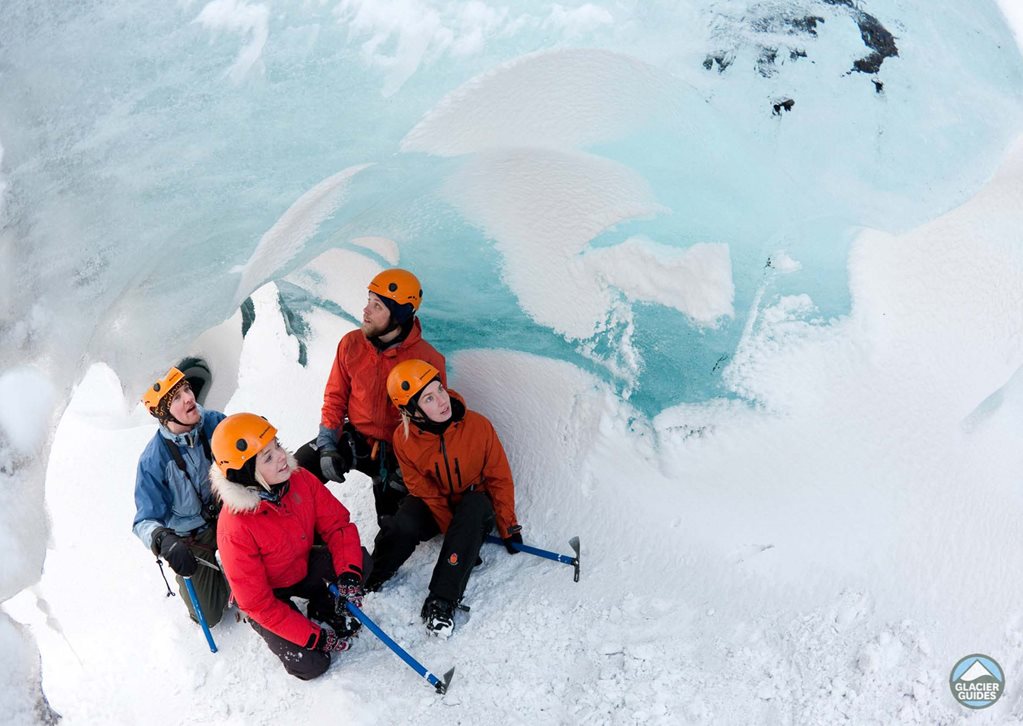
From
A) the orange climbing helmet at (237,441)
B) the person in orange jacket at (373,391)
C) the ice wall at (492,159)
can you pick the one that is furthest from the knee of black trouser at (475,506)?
the orange climbing helmet at (237,441)

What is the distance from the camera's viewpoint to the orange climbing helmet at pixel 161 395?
3.59 metres

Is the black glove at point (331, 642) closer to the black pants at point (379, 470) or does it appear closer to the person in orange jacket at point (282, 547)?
the person in orange jacket at point (282, 547)

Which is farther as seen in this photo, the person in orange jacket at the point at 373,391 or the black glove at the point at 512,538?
the person in orange jacket at the point at 373,391

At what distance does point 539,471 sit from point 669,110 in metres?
1.83

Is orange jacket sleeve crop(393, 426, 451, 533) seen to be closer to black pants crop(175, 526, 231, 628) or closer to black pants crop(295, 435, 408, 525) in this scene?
black pants crop(295, 435, 408, 525)

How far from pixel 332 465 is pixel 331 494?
0.38m

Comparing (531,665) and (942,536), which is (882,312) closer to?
(942,536)

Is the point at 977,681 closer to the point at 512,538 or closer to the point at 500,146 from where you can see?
the point at 512,538

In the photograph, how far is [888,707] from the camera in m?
3.10

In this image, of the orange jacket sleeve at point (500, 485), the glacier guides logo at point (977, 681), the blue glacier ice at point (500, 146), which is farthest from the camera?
the orange jacket sleeve at point (500, 485)

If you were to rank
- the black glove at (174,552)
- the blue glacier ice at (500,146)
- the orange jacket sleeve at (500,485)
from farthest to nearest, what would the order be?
the orange jacket sleeve at (500,485) → the black glove at (174,552) → the blue glacier ice at (500,146)

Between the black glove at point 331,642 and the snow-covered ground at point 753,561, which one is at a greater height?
the snow-covered ground at point 753,561

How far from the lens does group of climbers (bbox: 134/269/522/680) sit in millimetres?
3285

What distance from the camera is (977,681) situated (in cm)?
313
